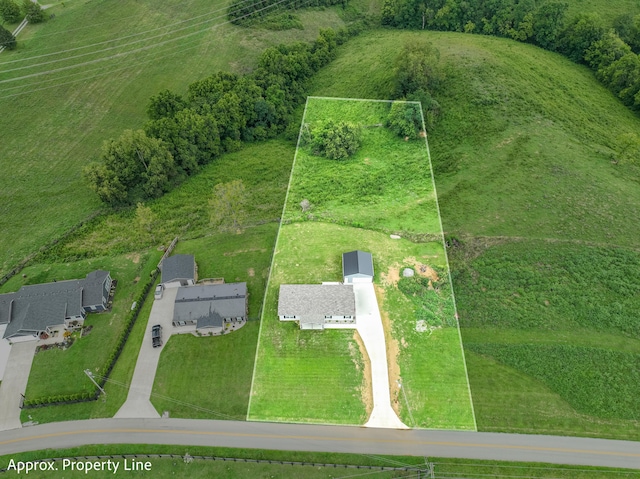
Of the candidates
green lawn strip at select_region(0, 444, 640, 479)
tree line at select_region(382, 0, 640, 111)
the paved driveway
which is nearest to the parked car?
green lawn strip at select_region(0, 444, 640, 479)

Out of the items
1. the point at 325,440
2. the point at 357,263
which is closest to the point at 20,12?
the point at 357,263

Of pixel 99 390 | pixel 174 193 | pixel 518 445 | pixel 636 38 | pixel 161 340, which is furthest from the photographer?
pixel 636 38

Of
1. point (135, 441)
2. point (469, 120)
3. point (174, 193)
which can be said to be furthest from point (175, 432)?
point (469, 120)

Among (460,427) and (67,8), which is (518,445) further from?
(67,8)

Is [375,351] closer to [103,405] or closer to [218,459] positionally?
[218,459]

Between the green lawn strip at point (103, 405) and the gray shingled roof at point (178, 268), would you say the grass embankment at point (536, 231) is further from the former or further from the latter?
the green lawn strip at point (103, 405)

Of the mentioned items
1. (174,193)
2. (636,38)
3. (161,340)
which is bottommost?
(161,340)
